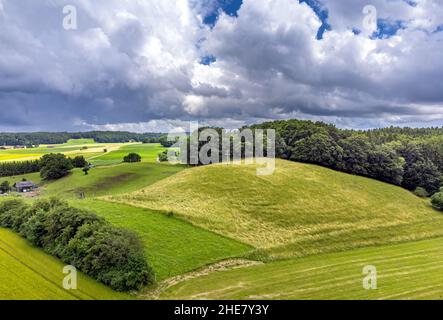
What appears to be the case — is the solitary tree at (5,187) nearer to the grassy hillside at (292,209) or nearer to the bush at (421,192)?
the grassy hillside at (292,209)

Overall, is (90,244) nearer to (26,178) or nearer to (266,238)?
(266,238)

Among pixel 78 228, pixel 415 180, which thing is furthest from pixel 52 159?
pixel 415 180

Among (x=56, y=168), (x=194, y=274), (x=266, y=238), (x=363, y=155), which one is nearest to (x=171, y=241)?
(x=194, y=274)

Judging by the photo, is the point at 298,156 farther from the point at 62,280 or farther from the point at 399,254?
the point at 62,280

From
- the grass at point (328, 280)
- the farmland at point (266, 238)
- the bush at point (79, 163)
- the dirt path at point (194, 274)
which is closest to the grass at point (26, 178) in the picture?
the bush at point (79, 163)

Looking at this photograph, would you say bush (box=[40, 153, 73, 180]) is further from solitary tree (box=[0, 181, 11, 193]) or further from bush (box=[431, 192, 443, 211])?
bush (box=[431, 192, 443, 211])

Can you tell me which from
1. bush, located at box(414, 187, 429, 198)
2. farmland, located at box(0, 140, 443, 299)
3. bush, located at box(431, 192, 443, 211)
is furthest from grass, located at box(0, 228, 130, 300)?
bush, located at box(414, 187, 429, 198)
